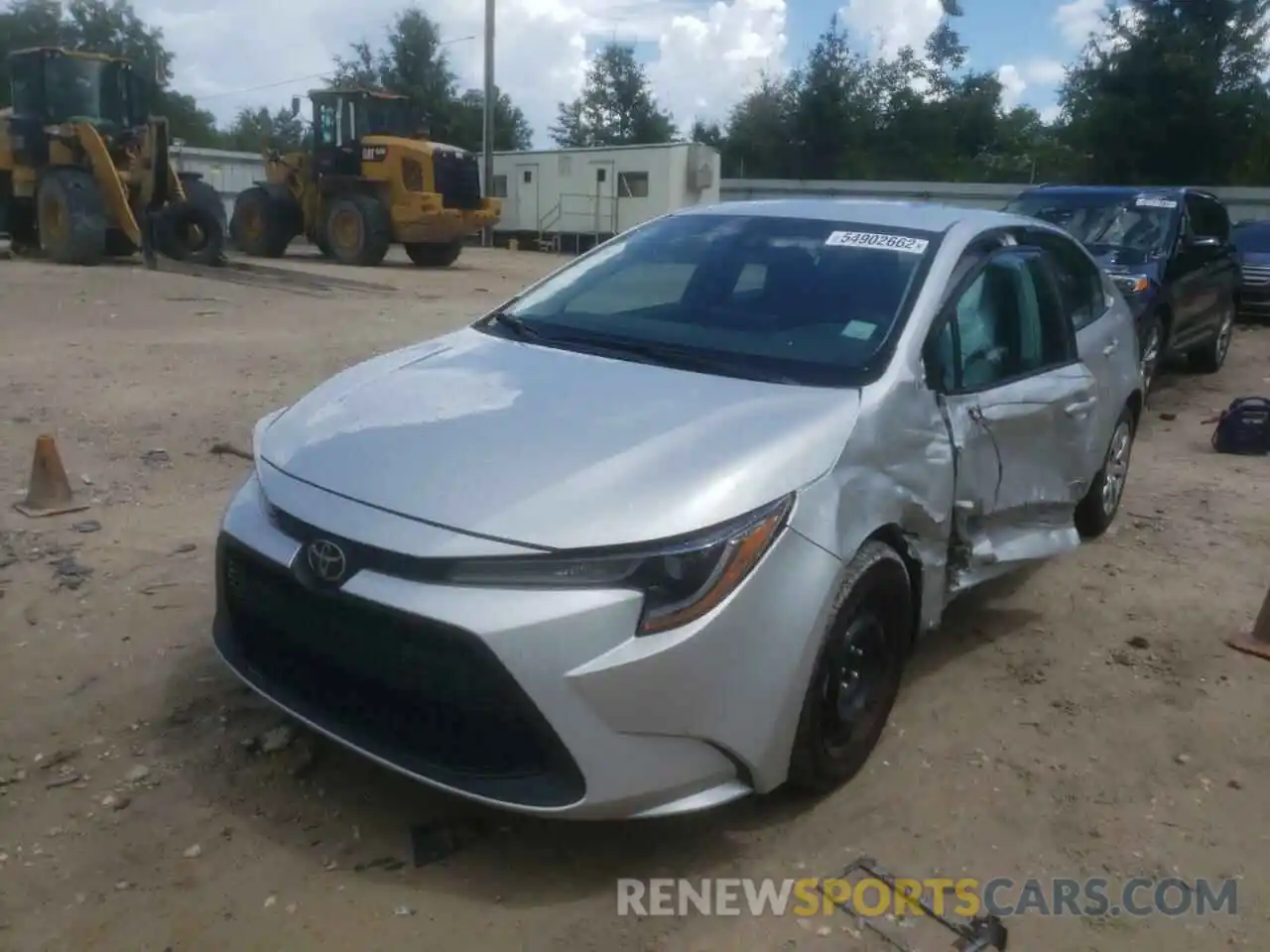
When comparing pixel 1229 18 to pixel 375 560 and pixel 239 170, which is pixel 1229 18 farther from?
pixel 375 560

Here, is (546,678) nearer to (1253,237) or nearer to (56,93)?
(1253,237)

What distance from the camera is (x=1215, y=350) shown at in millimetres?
11133

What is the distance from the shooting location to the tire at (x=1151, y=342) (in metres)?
8.76

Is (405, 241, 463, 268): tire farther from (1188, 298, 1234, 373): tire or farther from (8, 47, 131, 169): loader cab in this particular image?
(1188, 298, 1234, 373): tire

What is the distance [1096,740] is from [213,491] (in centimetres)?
429

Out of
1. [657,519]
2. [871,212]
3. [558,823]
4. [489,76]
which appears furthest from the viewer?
[489,76]

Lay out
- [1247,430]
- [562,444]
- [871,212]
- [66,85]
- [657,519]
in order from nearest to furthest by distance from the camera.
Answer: [657,519], [562,444], [871,212], [1247,430], [66,85]

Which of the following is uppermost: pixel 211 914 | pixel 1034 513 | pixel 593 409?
pixel 593 409

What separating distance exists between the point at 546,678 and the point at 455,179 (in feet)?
65.4

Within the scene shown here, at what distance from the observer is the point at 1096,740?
12.3 feet

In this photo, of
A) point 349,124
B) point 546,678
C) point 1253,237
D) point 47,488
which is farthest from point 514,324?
point 349,124

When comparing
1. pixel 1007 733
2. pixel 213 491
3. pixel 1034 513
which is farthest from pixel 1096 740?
pixel 213 491

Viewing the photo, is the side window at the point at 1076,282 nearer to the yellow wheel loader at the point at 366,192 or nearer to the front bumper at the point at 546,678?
the front bumper at the point at 546,678

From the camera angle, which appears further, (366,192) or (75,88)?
(366,192)
